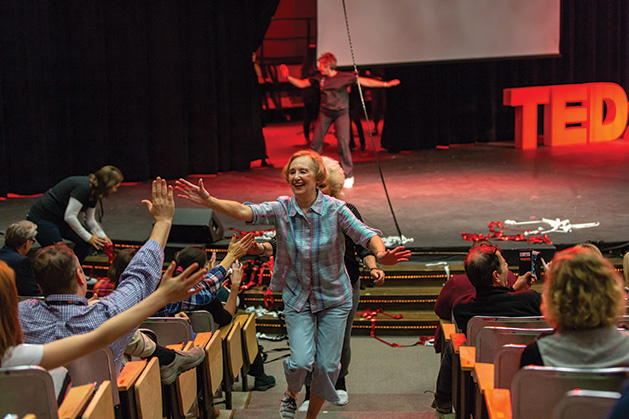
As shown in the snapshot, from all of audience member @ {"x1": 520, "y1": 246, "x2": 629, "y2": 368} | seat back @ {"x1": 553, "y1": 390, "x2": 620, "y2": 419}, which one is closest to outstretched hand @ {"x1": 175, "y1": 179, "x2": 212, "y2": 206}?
audience member @ {"x1": 520, "y1": 246, "x2": 629, "y2": 368}

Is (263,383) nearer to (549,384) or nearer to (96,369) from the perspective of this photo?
(96,369)

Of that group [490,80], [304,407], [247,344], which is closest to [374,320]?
[247,344]

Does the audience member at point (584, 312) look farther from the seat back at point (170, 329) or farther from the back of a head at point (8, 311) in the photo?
the seat back at point (170, 329)

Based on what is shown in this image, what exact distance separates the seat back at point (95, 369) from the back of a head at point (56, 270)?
1.00 feet

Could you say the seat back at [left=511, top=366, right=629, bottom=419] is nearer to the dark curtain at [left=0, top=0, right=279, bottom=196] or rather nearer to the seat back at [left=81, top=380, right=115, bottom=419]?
the seat back at [left=81, top=380, right=115, bottom=419]

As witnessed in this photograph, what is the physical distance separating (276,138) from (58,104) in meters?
5.19

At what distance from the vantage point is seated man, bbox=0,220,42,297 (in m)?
4.88

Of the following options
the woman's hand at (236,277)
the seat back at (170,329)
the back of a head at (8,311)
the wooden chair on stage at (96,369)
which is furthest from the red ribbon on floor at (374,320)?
the back of a head at (8,311)

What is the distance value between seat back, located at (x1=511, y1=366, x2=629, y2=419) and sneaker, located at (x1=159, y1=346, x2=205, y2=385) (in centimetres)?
154

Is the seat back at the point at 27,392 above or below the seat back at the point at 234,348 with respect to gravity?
above

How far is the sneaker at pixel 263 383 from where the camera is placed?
4.61m

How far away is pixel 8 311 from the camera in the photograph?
2.16 meters

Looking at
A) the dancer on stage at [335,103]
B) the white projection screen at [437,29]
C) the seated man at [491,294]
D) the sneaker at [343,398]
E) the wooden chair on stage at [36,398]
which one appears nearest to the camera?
the wooden chair on stage at [36,398]

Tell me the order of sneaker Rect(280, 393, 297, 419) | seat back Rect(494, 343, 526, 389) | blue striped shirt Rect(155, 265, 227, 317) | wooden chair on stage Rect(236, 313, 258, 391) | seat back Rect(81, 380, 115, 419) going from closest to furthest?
seat back Rect(81, 380, 115, 419)
seat back Rect(494, 343, 526, 389)
sneaker Rect(280, 393, 297, 419)
blue striped shirt Rect(155, 265, 227, 317)
wooden chair on stage Rect(236, 313, 258, 391)
